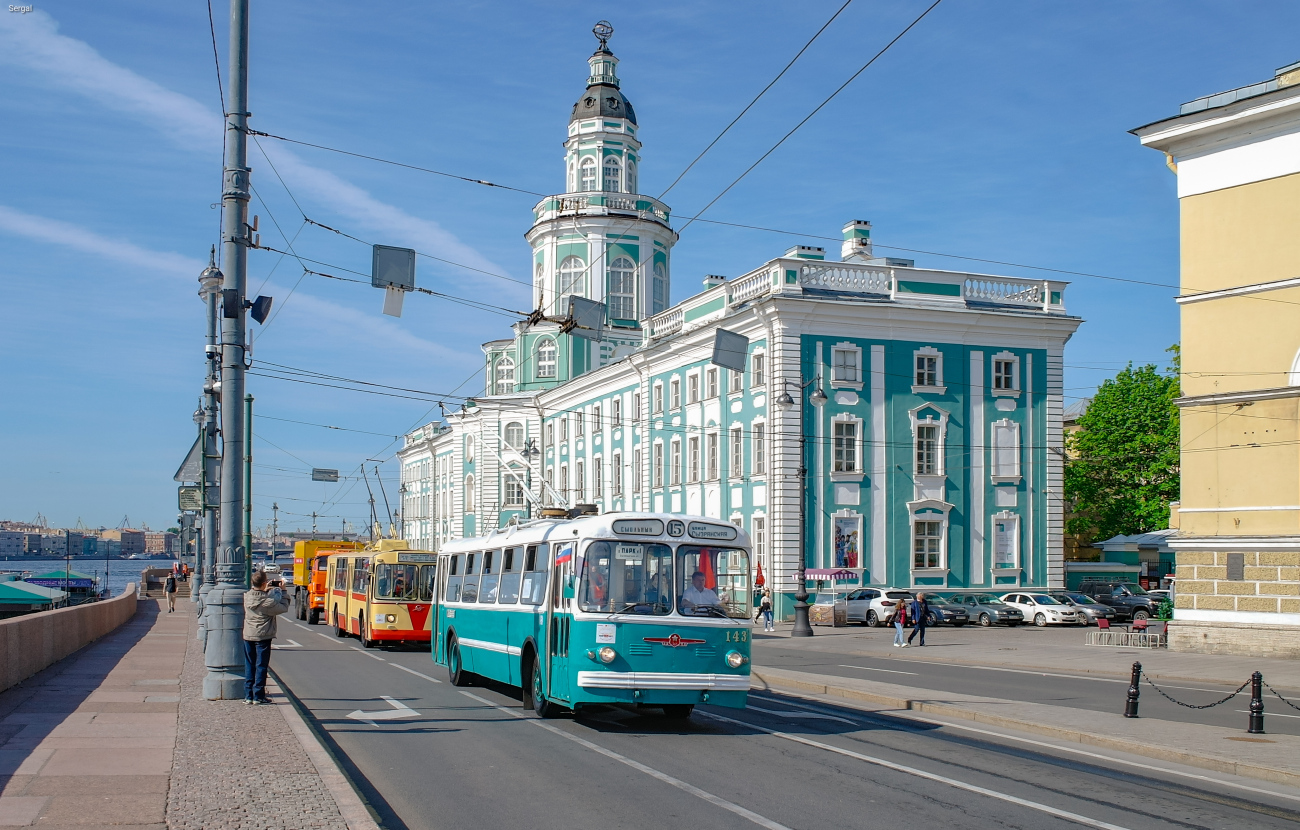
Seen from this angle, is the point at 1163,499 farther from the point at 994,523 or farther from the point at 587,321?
the point at 587,321

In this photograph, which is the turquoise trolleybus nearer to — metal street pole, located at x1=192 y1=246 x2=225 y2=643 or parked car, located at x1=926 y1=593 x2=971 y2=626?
metal street pole, located at x1=192 y1=246 x2=225 y2=643

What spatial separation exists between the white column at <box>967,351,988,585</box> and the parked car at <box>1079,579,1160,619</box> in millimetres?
6208

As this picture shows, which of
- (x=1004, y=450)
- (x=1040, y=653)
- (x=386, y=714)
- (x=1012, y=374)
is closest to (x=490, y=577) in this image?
(x=386, y=714)

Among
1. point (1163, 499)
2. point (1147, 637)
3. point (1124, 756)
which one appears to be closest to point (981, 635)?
point (1147, 637)

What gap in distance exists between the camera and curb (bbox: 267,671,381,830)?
28.0 ft

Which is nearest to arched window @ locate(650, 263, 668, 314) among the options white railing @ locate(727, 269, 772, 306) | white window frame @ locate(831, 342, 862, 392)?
white railing @ locate(727, 269, 772, 306)

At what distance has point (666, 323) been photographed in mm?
56562

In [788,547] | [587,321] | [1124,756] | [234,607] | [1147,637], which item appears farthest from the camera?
[788,547]

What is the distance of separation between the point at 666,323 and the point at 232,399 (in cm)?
4111

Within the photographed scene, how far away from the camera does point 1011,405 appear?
167 ft

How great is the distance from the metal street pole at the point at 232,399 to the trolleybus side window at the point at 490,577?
389 cm

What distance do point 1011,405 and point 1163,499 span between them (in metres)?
20.2

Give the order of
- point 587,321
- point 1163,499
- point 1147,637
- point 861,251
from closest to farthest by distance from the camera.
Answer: point 587,321
point 1147,637
point 861,251
point 1163,499

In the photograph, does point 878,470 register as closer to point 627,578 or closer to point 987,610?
point 987,610
